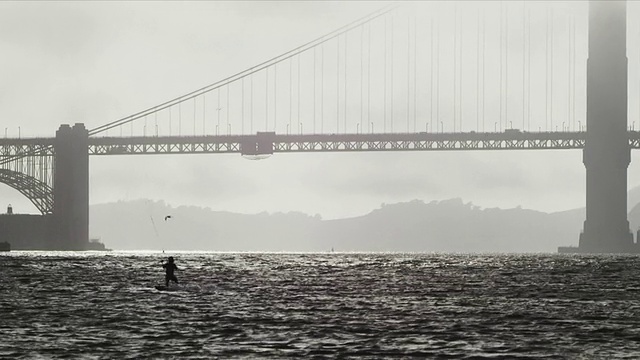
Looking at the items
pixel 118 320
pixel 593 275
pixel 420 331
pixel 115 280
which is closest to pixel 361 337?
pixel 420 331

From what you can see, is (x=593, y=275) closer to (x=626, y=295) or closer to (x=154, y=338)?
(x=626, y=295)

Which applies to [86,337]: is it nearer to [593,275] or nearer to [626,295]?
[626,295]

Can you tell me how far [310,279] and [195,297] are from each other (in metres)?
29.2

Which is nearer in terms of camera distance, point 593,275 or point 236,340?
point 236,340

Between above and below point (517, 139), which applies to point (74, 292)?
below

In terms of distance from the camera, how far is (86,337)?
143ft

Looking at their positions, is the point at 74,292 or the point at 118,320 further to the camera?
the point at 74,292

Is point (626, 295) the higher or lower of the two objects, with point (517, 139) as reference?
lower

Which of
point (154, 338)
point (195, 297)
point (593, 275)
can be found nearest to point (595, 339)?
point (154, 338)

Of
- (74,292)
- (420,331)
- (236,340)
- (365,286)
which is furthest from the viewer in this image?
(365,286)

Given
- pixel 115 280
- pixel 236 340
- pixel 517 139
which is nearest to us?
pixel 236 340

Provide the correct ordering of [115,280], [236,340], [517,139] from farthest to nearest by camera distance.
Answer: [517,139] < [115,280] < [236,340]

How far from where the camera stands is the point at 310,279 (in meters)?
96.0

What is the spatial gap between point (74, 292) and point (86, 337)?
30.0 meters
